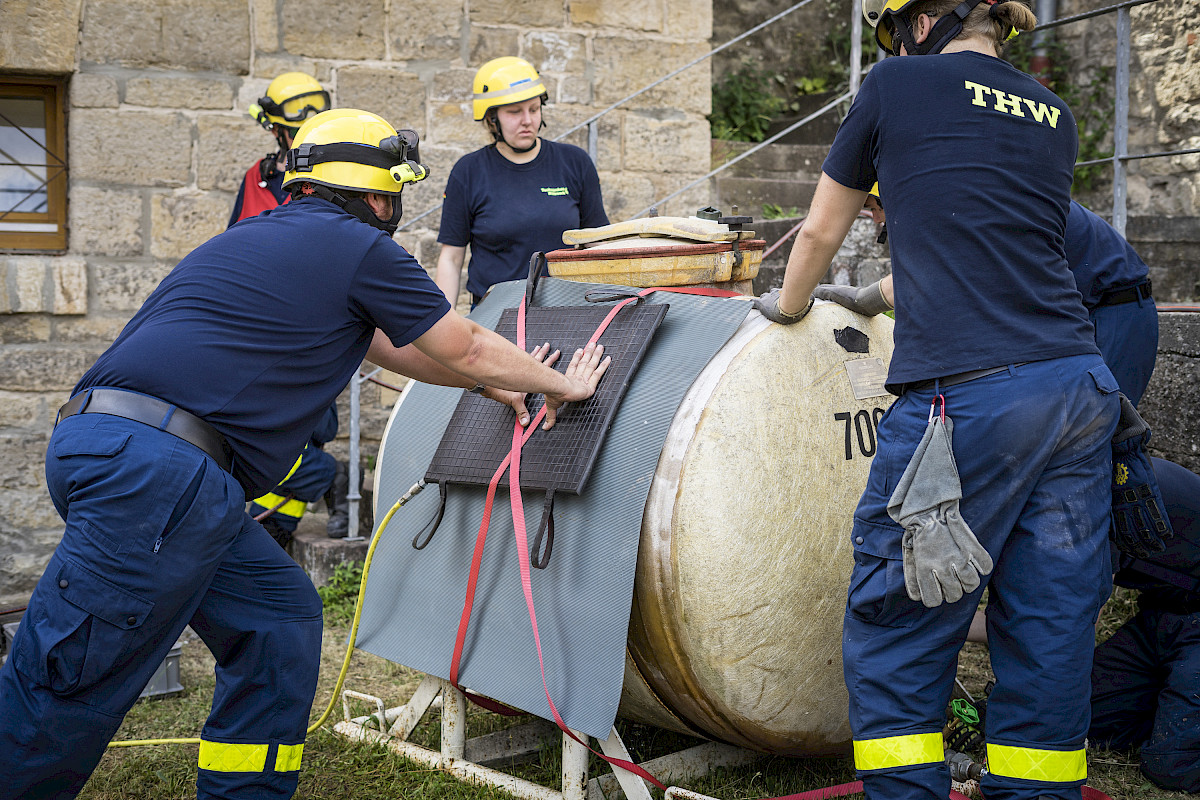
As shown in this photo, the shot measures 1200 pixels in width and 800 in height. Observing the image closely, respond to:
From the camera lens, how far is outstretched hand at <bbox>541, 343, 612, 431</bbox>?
3094mm

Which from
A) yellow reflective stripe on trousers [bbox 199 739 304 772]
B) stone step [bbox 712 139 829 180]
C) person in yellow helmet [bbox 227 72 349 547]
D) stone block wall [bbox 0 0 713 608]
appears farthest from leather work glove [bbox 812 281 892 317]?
stone step [bbox 712 139 829 180]

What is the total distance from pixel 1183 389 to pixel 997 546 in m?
2.46

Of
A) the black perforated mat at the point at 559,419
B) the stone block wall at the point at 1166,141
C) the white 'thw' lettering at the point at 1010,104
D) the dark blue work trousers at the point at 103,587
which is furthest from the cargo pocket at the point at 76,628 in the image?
the stone block wall at the point at 1166,141

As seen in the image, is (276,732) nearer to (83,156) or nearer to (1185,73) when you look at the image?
(83,156)

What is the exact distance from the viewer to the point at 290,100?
5570mm

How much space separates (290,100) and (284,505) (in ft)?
6.59

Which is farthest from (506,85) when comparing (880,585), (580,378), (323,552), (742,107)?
(742,107)

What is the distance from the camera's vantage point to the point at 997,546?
246 cm

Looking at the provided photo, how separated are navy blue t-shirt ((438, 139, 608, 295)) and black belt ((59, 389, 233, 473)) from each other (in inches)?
87.7

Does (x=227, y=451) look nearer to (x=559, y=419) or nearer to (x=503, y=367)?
(x=503, y=367)

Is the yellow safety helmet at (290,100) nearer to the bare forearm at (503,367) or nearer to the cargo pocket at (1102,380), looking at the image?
the bare forearm at (503,367)

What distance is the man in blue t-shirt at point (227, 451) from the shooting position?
247cm

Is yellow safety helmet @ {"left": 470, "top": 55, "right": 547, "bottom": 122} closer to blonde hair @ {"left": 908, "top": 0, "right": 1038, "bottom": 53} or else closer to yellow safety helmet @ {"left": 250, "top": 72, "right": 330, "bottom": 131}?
yellow safety helmet @ {"left": 250, "top": 72, "right": 330, "bottom": 131}

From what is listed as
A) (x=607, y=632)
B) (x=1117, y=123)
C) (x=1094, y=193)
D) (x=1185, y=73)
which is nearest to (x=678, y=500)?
(x=607, y=632)
